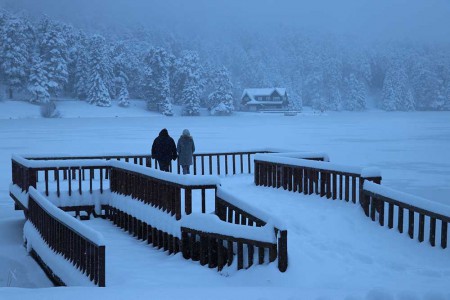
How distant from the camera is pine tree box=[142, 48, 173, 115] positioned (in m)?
106

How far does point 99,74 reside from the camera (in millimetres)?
102625

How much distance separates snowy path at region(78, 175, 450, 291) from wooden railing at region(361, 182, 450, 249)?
0.56ft

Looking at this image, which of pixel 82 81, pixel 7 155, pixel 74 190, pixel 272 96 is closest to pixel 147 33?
pixel 272 96

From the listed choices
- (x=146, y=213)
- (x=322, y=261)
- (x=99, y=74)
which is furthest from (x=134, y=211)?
(x=99, y=74)

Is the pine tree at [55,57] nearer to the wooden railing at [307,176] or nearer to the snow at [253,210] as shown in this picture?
the wooden railing at [307,176]

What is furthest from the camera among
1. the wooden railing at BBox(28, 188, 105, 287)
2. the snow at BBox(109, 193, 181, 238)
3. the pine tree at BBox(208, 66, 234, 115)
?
the pine tree at BBox(208, 66, 234, 115)

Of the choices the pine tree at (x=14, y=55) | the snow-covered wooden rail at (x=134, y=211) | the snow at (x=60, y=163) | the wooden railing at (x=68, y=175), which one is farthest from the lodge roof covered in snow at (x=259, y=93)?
the snow at (x=60, y=163)

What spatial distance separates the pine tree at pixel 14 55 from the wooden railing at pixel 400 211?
306 feet

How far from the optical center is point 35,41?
347ft

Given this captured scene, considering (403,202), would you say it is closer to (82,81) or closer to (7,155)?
(7,155)

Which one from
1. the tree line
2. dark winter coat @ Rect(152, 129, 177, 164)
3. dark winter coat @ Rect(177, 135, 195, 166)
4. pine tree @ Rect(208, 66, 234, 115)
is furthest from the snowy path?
pine tree @ Rect(208, 66, 234, 115)

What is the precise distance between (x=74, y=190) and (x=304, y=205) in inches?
220

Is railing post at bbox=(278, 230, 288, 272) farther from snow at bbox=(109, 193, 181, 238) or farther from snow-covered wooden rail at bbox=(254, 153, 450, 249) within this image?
snow-covered wooden rail at bbox=(254, 153, 450, 249)

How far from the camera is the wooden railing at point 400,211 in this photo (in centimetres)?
940
